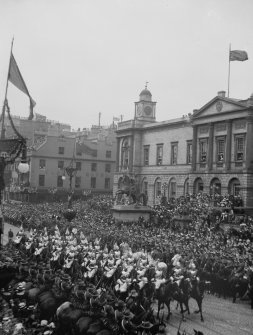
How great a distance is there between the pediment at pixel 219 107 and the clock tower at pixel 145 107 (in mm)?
14366

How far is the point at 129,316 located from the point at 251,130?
32.6m

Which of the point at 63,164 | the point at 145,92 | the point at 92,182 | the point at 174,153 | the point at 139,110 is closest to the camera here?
the point at 174,153

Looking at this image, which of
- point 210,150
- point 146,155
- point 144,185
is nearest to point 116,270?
point 210,150

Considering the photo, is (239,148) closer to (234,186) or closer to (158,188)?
(234,186)

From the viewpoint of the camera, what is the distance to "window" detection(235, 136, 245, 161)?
4162 cm

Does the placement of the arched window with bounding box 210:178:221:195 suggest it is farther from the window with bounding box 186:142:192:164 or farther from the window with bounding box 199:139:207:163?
the window with bounding box 186:142:192:164

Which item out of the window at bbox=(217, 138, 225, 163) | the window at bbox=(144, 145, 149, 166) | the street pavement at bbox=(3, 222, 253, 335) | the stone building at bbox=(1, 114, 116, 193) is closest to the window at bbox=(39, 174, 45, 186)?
the stone building at bbox=(1, 114, 116, 193)

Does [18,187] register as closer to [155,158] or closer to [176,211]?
[155,158]

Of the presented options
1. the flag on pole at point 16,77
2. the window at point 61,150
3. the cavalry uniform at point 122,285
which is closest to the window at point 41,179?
the window at point 61,150

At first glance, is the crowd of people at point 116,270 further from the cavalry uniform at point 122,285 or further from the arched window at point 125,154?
the arched window at point 125,154

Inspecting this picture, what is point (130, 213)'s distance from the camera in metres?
37.2

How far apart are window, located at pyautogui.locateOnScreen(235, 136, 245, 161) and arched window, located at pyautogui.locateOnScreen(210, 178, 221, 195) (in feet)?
10.5

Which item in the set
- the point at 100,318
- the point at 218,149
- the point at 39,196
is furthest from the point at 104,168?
the point at 100,318

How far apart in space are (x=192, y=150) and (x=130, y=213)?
1342 cm
